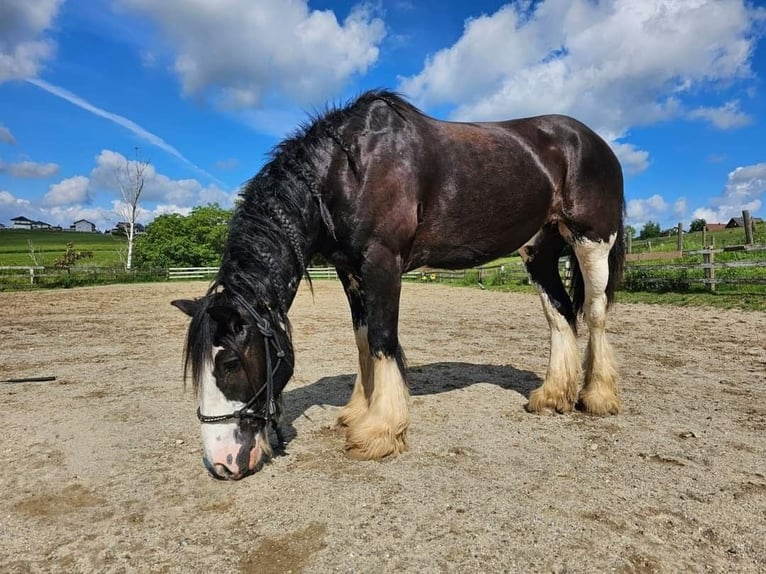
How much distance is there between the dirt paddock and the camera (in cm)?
224

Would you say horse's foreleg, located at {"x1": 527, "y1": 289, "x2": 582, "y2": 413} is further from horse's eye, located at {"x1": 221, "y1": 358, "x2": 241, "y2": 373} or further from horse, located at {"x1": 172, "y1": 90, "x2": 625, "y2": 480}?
horse's eye, located at {"x1": 221, "y1": 358, "x2": 241, "y2": 373}

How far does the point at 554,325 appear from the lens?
462 cm

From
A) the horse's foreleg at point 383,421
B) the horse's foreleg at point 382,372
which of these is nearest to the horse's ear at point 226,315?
the horse's foreleg at point 382,372

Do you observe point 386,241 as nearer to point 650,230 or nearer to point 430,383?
point 430,383

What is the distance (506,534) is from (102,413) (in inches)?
154

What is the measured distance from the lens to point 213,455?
8.67ft

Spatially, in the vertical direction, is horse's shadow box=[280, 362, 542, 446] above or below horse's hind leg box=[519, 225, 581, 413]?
below

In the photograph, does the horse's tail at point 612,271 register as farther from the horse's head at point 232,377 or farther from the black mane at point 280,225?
the horse's head at point 232,377

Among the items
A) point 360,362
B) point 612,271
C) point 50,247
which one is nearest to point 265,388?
point 360,362

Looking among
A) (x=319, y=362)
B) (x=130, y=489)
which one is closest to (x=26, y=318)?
(x=319, y=362)

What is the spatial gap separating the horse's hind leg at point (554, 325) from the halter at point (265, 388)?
258cm

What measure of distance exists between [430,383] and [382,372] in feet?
6.85

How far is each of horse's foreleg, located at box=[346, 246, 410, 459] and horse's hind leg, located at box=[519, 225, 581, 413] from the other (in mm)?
1602

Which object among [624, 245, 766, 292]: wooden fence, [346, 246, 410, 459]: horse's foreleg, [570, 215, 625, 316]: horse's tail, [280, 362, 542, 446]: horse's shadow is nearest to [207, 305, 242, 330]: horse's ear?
[346, 246, 410, 459]: horse's foreleg
